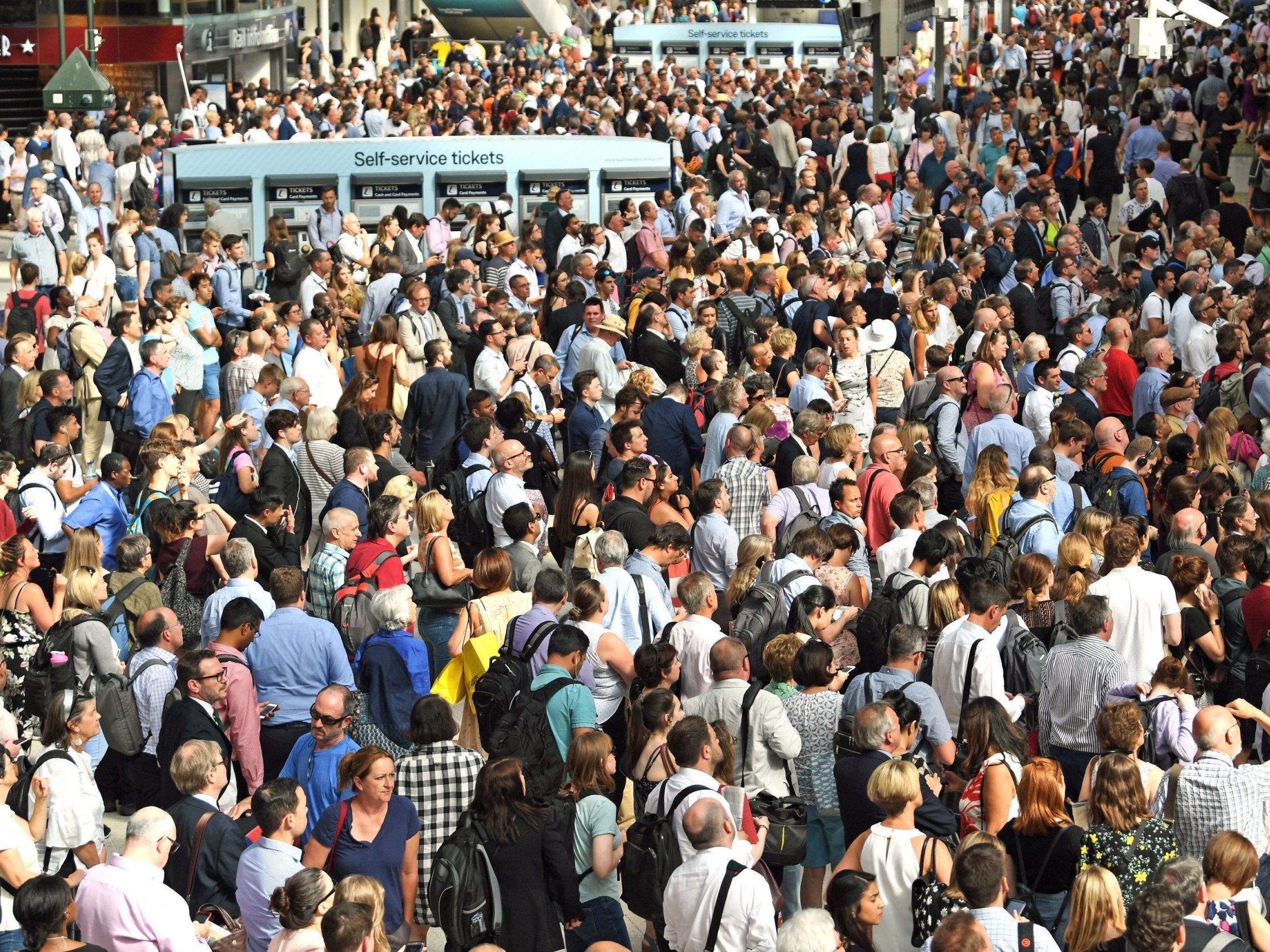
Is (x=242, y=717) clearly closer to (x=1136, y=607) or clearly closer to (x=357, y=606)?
(x=357, y=606)

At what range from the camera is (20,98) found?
33531mm

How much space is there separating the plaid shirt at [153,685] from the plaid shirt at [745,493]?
329 cm

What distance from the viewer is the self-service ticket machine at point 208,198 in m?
19.7

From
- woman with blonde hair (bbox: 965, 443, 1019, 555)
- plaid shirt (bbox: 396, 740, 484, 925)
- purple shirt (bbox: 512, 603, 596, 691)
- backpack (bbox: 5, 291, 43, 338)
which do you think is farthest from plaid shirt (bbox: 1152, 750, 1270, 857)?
backpack (bbox: 5, 291, 43, 338)

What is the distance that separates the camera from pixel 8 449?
12.3 m

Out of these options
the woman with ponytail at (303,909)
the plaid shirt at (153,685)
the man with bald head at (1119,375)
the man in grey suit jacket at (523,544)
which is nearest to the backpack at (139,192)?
the man with bald head at (1119,375)

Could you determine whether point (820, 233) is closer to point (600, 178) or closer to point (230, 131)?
point (600, 178)

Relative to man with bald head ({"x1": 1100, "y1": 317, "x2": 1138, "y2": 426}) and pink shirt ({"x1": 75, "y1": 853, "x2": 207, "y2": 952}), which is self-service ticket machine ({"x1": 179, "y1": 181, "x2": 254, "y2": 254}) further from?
pink shirt ({"x1": 75, "y1": 853, "x2": 207, "y2": 952})

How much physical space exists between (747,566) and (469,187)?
520 inches

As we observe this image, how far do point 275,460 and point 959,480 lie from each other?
4120mm

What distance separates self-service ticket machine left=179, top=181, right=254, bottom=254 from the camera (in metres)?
19.7

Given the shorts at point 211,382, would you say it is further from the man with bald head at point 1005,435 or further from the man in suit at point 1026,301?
the man in suit at point 1026,301

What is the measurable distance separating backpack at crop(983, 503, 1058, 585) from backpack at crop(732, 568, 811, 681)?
1173mm

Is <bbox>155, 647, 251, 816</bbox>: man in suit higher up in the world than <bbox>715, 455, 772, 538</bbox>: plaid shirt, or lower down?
lower down
